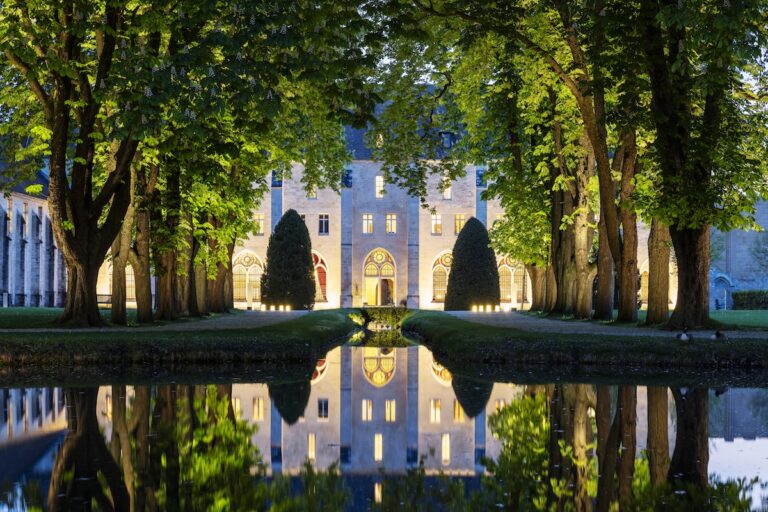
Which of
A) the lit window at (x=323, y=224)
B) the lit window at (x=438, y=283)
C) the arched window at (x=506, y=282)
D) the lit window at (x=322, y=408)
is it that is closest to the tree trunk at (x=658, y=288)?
the lit window at (x=322, y=408)

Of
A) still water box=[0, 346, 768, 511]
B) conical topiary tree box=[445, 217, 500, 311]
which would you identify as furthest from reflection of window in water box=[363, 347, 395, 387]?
conical topiary tree box=[445, 217, 500, 311]

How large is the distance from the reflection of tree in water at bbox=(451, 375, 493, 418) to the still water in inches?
2.5

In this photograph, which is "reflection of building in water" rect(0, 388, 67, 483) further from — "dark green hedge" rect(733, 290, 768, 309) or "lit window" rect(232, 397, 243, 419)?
"dark green hedge" rect(733, 290, 768, 309)

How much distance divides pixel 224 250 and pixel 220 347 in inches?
703

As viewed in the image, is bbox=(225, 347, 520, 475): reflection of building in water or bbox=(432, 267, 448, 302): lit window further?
bbox=(432, 267, 448, 302): lit window

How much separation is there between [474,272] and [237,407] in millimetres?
46153

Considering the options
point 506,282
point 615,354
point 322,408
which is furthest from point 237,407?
point 506,282

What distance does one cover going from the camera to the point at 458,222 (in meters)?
70.9

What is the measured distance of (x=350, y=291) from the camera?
6956 cm

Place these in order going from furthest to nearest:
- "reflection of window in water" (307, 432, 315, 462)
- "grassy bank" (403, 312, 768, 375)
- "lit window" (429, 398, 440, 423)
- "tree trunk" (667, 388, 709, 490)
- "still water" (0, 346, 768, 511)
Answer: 1. "grassy bank" (403, 312, 768, 375)
2. "lit window" (429, 398, 440, 423)
3. "reflection of window in water" (307, 432, 315, 462)
4. "tree trunk" (667, 388, 709, 490)
5. "still water" (0, 346, 768, 511)

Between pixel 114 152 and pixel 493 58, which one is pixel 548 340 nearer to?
pixel 493 58

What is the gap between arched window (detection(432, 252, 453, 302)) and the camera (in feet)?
232

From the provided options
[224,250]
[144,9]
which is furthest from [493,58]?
[224,250]

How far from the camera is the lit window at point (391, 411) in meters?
12.3
